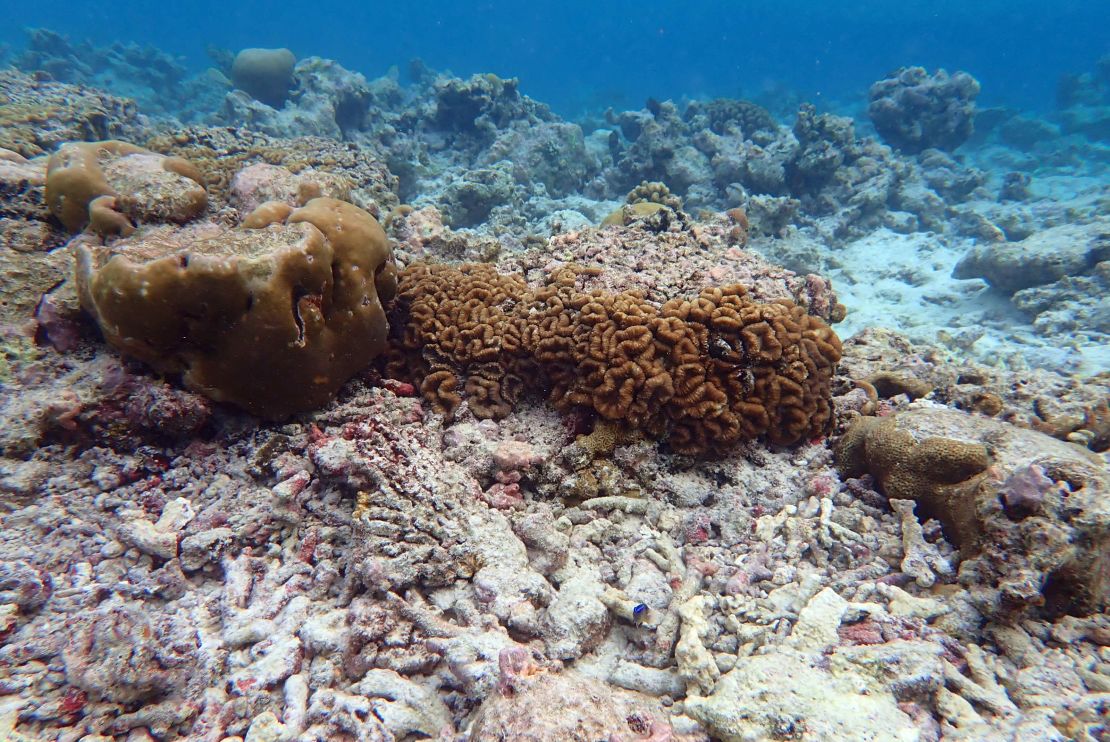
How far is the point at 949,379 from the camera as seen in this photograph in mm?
5883

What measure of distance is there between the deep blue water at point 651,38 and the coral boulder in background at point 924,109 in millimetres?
Result: 21634

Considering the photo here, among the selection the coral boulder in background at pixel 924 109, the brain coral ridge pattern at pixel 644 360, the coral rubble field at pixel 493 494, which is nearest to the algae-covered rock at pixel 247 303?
the coral rubble field at pixel 493 494

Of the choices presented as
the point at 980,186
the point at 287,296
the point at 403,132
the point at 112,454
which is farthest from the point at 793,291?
the point at 980,186

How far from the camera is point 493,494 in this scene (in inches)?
168

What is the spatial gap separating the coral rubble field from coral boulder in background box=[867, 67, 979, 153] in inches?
763

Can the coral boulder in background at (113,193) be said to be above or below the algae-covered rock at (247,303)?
above

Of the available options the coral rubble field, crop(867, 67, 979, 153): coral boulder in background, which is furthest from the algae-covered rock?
crop(867, 67, 979, 153): coral boulder in background

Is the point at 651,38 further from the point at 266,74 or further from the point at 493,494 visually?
the point at 493,494

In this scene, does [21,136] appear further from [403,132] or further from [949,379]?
[949,379]

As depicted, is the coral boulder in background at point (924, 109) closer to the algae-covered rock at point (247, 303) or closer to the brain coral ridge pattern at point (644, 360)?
the brain coral ridge pattern at point (644, 360)

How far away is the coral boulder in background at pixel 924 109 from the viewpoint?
20.1 m

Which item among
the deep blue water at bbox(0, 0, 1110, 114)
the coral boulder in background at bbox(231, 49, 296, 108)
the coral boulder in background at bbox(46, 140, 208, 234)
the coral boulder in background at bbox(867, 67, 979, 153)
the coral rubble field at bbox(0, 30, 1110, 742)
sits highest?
the deep blue water at bbox(0, 0, 1110, 114)

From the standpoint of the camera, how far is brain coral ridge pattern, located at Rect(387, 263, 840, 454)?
449 centimetres

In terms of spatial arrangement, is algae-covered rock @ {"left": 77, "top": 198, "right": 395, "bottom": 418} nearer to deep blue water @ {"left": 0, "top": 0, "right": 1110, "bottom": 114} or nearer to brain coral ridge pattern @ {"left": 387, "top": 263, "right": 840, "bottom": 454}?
brain coral ridge pattern @ {"left": 387, "top": 263, "right": 840, "bottom": 454}
